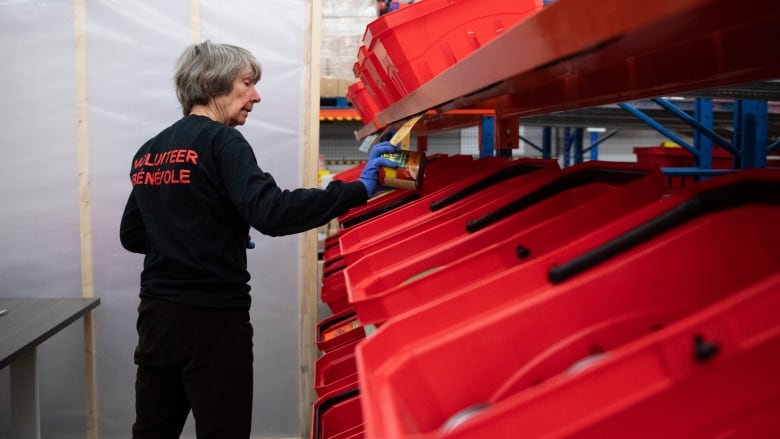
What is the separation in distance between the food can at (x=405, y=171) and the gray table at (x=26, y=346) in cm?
145

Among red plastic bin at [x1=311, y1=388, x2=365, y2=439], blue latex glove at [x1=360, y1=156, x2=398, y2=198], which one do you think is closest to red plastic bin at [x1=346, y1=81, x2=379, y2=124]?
blue latex glove at [x1=360, y1=156, x2=398, y2=198]

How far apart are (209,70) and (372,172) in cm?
63

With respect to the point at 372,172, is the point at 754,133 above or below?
Result: above

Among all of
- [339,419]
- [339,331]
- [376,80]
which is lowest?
[339,419]

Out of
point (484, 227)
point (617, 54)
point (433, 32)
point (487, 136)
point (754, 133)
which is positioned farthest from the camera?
point (754, 133)

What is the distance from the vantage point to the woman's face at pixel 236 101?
1.99 meters

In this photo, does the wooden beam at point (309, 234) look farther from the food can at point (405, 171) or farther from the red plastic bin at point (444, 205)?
the red plastic bin at point (444, 205)

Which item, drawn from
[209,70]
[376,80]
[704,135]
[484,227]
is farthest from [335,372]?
[704,135]

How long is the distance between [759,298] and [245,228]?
164 centimetres

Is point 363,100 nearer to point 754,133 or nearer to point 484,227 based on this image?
point 754,133

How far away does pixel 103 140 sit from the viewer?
10.8 feet

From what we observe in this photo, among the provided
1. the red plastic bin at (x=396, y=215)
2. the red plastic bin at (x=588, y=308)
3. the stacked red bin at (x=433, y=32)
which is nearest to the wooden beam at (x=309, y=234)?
the red plastic bin at (x=396, y=215)

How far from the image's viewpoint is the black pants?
1.90m

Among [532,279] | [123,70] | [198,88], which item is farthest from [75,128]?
[532,279]
